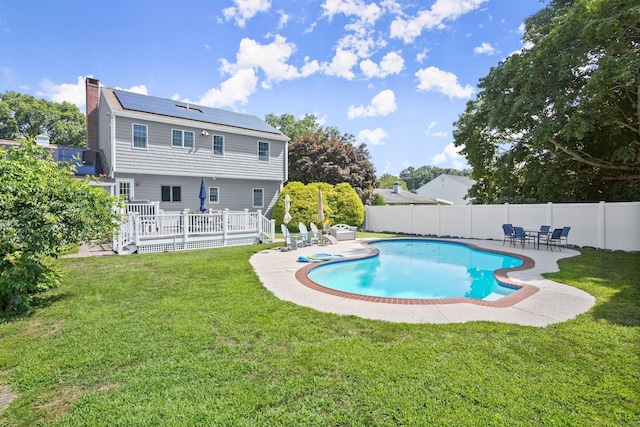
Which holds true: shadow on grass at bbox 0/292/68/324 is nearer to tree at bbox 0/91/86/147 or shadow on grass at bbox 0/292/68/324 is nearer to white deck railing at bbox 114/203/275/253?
white deck railing at bbox 114/203/275/253

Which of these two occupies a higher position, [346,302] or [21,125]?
[21,125]

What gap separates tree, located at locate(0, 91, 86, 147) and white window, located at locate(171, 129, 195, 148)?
27.0 meters

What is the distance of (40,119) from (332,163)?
1359 inches

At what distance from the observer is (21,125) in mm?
34781

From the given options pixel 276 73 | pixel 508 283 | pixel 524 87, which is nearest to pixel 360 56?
pixel 276 73

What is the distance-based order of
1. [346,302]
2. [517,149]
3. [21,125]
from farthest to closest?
[21,125], [517,149], [346,302]

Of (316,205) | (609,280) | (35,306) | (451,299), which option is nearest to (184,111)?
(316,205)

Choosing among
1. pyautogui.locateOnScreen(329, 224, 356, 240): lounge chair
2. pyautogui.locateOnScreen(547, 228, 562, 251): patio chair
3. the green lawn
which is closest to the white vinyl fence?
pyautogui.locateOnScreen(547, 228, 562, 251): patio chair

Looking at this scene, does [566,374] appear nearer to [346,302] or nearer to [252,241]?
[346,302]

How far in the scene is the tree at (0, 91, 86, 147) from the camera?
3378cm

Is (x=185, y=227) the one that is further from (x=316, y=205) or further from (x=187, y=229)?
(x=316, y=205)

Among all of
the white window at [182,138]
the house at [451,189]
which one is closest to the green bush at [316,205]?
the white window at [182,138]

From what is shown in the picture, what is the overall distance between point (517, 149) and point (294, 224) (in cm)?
1394

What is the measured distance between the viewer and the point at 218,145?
1872 cm
